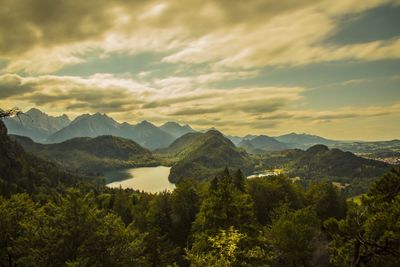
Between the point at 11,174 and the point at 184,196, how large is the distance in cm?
15622

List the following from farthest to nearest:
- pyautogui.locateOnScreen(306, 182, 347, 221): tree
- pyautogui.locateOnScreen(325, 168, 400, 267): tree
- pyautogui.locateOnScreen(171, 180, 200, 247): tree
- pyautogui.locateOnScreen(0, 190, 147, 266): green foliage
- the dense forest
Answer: pyautogui.locateOnScreen(306, 182, 347, 221): tree
pyautogui.locateOnScreen(171, 180, 200, 247): tree
pyautogui.locateOnScreen(0, 190, 147, 266): green foliage
the dense forest
pyautogui.locateOnScreen(325, 168, 400, 267): tree

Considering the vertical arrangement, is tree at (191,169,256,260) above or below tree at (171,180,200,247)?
above

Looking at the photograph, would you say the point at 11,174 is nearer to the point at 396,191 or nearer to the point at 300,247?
the point at 300,247

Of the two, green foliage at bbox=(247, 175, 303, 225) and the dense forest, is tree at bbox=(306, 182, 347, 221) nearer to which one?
green foliage at bbox=(247, 175, 303, 225)

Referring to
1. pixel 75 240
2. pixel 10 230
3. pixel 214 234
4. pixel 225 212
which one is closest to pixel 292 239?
pixel 225 212

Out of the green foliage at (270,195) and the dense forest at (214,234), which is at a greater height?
the dense forest at (214,234)

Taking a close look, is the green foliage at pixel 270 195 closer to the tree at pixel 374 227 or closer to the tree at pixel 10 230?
the tree at pixel 374 227

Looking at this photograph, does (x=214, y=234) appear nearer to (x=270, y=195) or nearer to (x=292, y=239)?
(x=292, y=239)

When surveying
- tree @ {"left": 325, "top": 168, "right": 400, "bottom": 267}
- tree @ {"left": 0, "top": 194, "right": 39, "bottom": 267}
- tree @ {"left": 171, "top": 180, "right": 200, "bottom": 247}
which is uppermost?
tree @ {"left": 325, "top": 168, "right": 400, "bottom": 267}

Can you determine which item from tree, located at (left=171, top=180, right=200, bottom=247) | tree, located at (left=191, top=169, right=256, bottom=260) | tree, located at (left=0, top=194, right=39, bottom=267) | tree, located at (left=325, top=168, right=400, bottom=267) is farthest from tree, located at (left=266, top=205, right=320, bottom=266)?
tree, located at (left=0, top=194, right=39, bottom=267)

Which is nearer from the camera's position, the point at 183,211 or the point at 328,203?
the point at 183,211

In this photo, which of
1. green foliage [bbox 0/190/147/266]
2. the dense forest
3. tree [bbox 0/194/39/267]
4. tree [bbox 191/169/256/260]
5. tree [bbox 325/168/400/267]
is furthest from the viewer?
tree [bbox 191/169/256/260]

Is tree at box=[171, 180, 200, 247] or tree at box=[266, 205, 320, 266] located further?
tree at box=[171, 180, 200, 247]

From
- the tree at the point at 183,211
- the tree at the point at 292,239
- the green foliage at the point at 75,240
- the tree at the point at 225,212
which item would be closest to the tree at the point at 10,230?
the green foliage at the point at 75,240
